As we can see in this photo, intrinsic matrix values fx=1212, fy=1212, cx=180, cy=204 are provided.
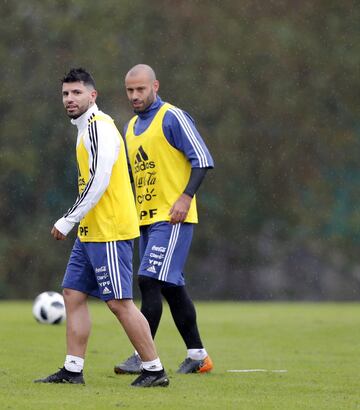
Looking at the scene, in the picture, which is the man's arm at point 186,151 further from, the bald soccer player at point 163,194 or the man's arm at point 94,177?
the man's arm at point 94,177

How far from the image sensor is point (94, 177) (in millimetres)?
6723

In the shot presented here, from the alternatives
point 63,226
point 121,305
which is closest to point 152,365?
point 121,305

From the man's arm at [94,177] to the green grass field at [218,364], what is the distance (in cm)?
92

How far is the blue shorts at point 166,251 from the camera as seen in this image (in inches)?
307

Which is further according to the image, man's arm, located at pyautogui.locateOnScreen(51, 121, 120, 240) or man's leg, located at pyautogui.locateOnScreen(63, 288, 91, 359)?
man's leg, located at pyautogui.locateOnScreen(63, 288, 91, 359)

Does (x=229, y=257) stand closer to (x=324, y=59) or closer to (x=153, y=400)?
(x=324, y=59)

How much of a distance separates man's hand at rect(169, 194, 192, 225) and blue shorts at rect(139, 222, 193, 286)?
0.57 feet

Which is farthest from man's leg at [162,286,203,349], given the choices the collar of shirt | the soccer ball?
the soccer ball

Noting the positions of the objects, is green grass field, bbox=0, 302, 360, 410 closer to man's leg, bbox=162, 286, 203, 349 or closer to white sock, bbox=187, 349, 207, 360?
white sock, bbox=187, 349, 207, 360

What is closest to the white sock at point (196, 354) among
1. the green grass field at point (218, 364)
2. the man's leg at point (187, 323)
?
the man's leg at point (187, 323)

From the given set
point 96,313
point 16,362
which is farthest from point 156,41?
point 16,362

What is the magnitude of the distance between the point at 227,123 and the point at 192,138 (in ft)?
56.3

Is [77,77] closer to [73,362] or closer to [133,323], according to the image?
[133,323]

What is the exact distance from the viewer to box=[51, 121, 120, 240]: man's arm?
6.71 m
